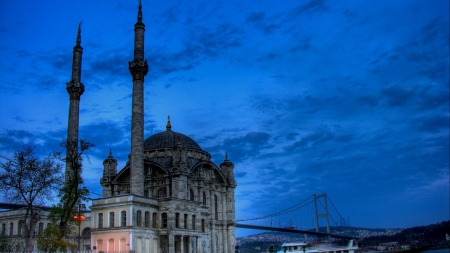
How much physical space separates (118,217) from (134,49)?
2076cm

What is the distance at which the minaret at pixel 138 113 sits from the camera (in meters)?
50.5

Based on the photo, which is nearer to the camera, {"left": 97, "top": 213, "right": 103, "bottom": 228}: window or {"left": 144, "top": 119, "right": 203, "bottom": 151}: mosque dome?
{"left": 97, "top": 213, "right": 103, "bottom": 228}: window

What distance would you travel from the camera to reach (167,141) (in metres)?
64.8

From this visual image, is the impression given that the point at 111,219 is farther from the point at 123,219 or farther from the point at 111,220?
the point at 123,219

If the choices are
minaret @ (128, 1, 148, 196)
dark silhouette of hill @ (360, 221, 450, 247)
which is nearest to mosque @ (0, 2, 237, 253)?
minaret @ (128, 1, 148, 196)

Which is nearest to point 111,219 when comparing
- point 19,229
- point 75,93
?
point 19,229

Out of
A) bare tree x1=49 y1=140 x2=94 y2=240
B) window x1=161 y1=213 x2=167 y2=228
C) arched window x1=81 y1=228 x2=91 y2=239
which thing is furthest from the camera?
arched window x1=81 y1=228 x2=91 y2=239

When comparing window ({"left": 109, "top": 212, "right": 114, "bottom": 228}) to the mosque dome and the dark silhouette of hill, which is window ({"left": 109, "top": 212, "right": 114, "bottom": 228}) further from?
the dark silhouette of hill

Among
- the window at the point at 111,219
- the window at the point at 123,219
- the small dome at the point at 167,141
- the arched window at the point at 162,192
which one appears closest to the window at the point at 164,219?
the window at the point at 123,219

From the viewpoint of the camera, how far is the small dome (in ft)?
211

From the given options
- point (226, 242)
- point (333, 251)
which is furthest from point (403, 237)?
point (226, 242)

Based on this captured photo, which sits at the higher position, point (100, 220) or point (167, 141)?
point (167, 141)

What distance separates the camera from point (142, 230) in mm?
45750

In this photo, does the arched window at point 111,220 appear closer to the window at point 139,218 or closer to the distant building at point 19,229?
the window at point 139,218
